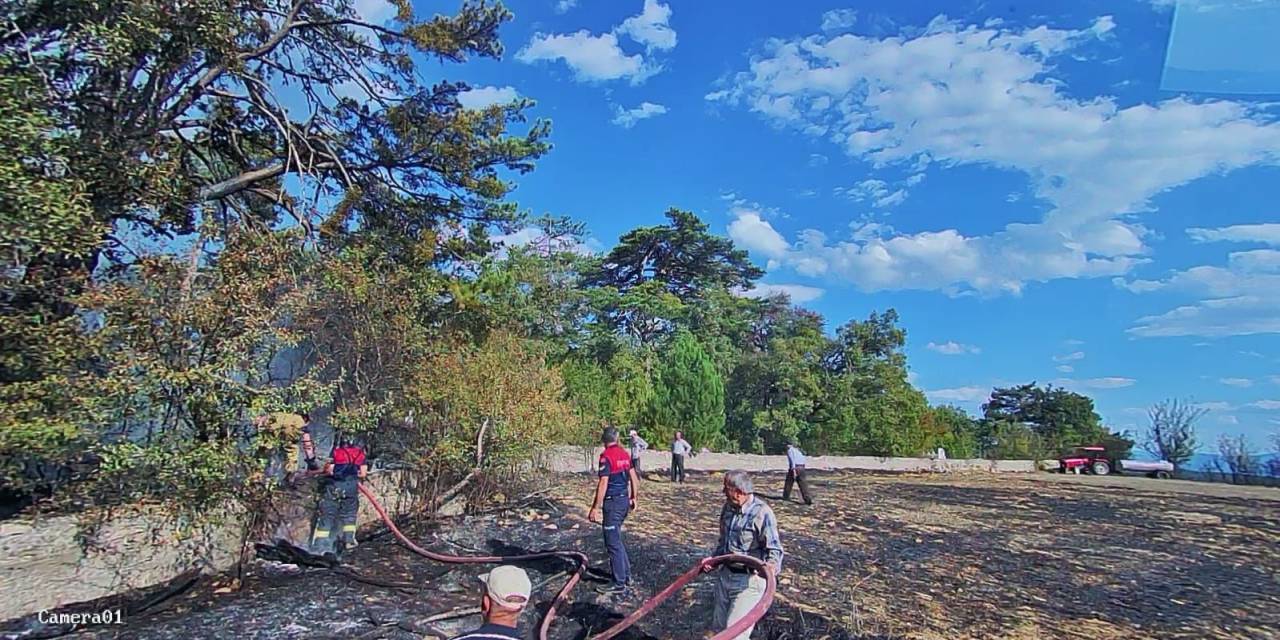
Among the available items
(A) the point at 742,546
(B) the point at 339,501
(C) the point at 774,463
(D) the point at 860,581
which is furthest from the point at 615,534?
(C) the point at 774,463

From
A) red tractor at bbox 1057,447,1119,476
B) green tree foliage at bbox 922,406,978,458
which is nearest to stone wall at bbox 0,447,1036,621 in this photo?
green tree foliage at bbox 922,406,978,458

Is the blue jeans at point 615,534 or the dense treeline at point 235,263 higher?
the dense treeline at point 235,263

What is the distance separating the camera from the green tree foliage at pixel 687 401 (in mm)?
22703

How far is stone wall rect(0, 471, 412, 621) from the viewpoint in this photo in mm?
6102

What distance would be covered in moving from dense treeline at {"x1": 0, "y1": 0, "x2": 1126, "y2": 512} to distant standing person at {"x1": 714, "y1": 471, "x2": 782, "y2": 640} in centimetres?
463

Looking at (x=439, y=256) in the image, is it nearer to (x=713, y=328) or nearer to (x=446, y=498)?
(x=446, y=498)

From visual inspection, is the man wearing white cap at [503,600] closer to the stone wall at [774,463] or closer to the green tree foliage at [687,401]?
the stone wall at [774,463]

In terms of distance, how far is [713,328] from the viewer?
1180 inches

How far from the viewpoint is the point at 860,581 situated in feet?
24.1

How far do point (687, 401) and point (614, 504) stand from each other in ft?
53.4

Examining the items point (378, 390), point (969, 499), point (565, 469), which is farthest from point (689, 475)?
point (378, 390)

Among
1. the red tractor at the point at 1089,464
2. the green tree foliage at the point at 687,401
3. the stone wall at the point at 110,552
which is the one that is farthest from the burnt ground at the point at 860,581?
the red tractor at the point at 1089,464

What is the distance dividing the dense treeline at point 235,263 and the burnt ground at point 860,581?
48.9 inches

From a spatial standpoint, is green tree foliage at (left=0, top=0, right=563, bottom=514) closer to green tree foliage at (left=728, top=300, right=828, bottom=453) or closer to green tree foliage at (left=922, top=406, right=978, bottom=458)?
green tree foliage at (left=728, top=300, right=828, bottom=453)
